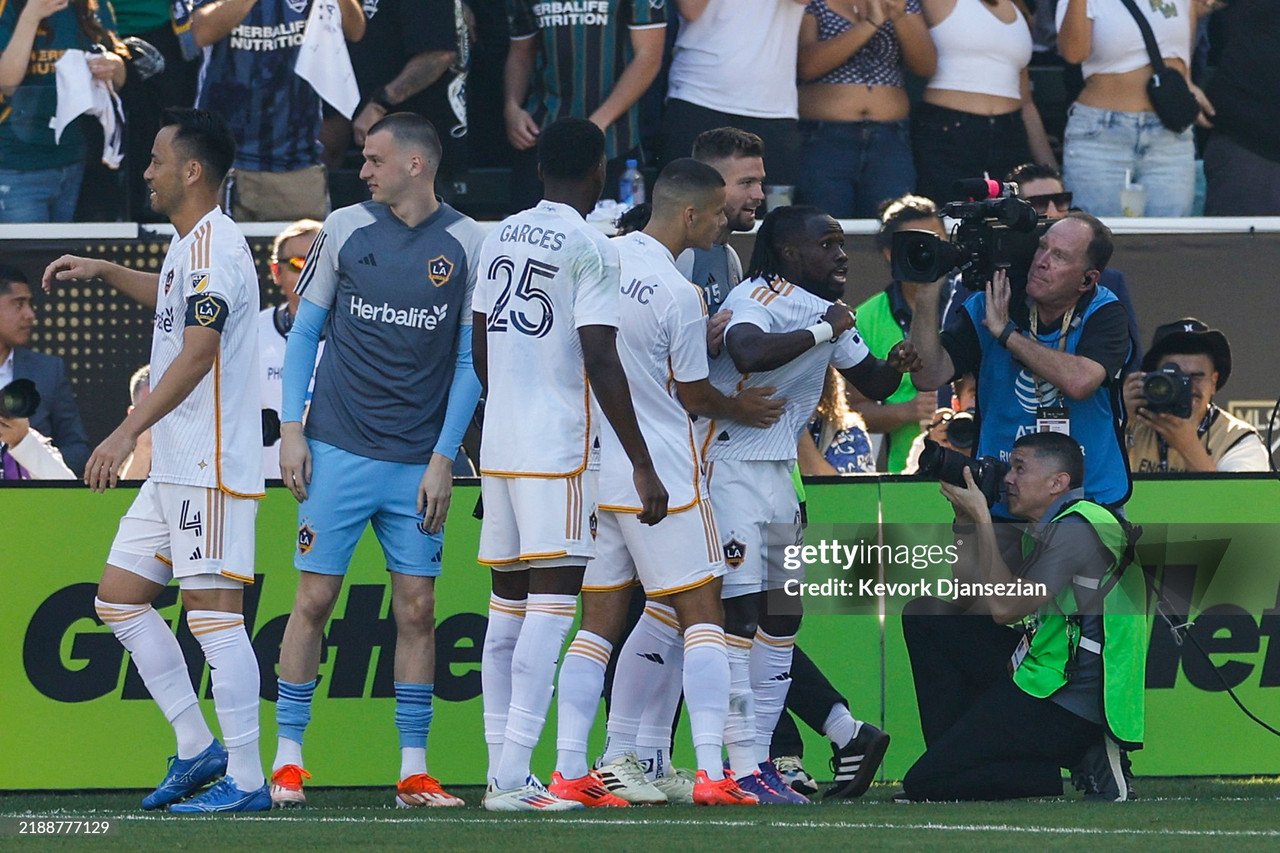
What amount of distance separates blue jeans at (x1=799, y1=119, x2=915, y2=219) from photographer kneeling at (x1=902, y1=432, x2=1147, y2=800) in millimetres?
3124

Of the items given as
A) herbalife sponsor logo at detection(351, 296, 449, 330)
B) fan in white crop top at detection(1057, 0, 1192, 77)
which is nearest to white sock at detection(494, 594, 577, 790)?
herbalife sponsor logo at detection(351, 296, 449, 330)

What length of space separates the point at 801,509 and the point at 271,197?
11.7ft

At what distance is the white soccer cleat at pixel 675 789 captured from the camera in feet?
22.8

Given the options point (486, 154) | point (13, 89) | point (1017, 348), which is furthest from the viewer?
point (486, 154)

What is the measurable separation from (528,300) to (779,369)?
1.14 metres

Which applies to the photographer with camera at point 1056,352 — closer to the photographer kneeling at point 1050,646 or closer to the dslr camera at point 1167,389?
the photographer kneeling at point 1050,646

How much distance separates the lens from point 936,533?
801 centimetres

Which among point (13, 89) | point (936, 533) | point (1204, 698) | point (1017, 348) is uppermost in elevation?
point (13, 89)

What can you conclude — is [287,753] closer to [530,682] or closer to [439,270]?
[530,682]

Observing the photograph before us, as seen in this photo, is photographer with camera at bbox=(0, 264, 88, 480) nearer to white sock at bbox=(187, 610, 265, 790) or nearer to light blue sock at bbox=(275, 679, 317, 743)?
light blue sock at bbox=(275, 679, 317, 743)

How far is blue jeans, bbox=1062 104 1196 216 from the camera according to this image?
1028cm

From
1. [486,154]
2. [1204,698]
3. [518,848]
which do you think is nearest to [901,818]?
[518,848]

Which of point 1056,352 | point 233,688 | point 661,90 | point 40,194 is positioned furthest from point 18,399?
point 1056,352

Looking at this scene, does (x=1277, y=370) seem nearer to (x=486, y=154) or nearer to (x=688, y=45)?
(x=688, y=45)
